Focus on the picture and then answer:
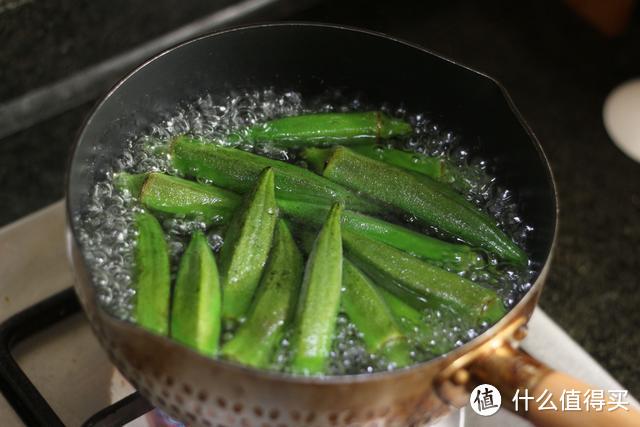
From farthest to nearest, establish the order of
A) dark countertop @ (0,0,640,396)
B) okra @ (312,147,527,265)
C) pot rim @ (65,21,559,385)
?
1. dark countertop @ (0,0,640,396)
2. okra @ (312,147,527,265)
3. pot rim @ (65,21,559,385)

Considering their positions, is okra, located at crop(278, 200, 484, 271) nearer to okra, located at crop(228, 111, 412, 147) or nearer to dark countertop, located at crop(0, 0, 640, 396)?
okra, located at crop(228, 111, 412, 147)

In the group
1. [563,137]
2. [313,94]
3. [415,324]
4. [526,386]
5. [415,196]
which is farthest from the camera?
[563,137]

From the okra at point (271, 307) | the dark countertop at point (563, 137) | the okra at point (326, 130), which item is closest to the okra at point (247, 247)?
the okra at point (271, 307)

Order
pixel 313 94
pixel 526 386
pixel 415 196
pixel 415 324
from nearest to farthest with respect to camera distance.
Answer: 1. pixel 526 386
2. pixel 415 324
3. pixel 415 196
4. pixel 313 94

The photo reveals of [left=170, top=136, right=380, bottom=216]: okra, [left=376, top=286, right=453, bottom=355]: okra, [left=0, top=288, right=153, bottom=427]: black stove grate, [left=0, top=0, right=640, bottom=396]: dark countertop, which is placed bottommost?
[left=0, top=288, right=153, bottom=427]: black stove grate

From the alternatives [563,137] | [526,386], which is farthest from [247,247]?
[563,137]

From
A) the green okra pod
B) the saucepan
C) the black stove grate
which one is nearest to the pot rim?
the saucepan

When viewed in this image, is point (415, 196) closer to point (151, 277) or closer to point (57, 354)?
point (151, 277)
